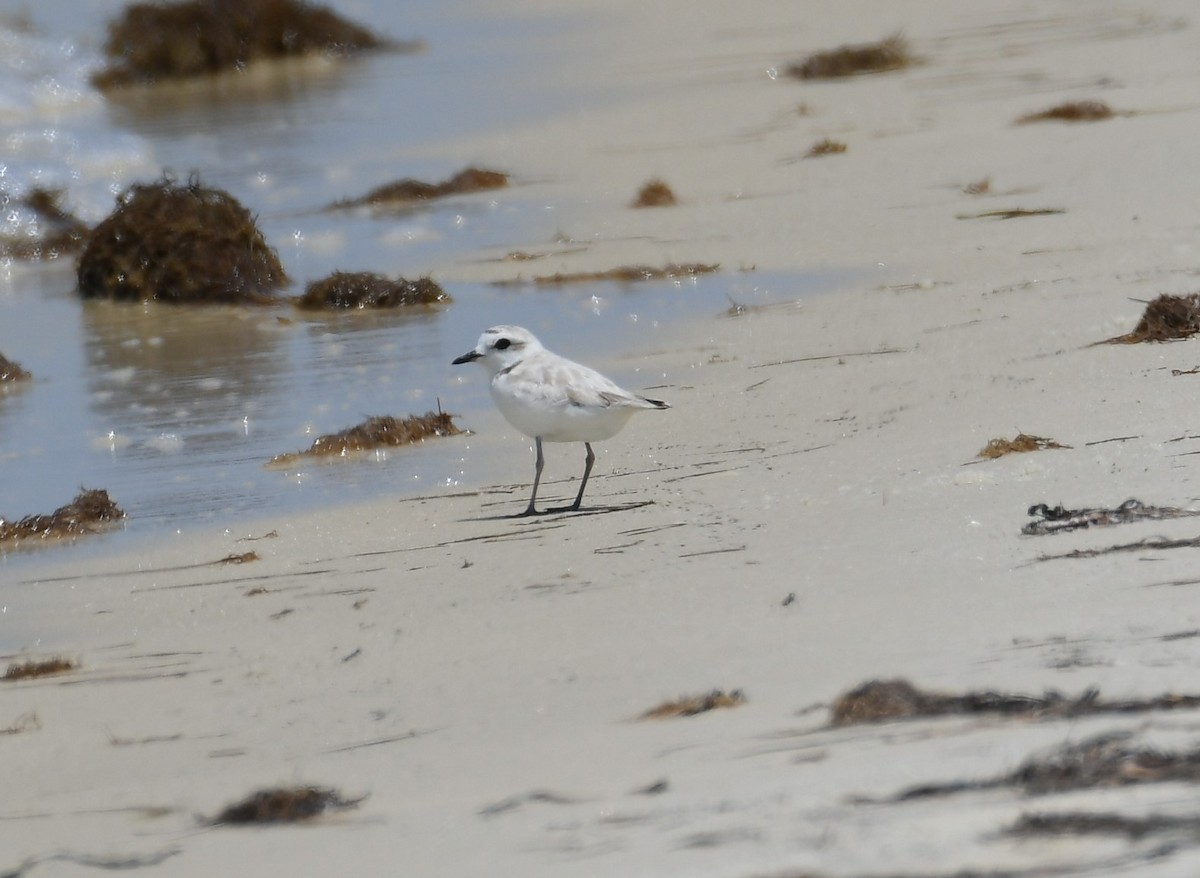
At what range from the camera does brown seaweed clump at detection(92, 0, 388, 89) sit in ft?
74.9

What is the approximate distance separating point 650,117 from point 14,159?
624cm

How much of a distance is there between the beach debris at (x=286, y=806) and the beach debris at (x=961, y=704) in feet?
3.05

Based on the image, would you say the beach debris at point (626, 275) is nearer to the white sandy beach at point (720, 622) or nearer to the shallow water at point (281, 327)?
the shallow water at point (281, 327)

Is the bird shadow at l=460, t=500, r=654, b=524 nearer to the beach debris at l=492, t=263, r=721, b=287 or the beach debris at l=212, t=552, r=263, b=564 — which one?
the beach debris at l=212, t=552, r=263, b=564

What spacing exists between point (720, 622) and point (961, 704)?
96 cm

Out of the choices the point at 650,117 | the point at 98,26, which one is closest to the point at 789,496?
the point at 650,117

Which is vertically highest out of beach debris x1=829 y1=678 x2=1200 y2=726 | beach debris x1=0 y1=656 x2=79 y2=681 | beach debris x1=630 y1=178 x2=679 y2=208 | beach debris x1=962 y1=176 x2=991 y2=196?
beach debris x1=630 y1=178 x2=679 y2=208

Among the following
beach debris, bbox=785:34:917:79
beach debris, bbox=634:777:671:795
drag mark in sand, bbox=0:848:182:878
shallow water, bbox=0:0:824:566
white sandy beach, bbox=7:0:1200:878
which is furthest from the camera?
beach debris, bbox=785:34:917:79

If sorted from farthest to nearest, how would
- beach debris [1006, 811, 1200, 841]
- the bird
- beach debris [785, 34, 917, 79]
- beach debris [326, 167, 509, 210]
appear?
1. beach debris [785, 34, 917, 79]
2. beach debris [326, 167, 509, 210]
3. the bird
4. beach debris [1006, 811, 1200, 841]

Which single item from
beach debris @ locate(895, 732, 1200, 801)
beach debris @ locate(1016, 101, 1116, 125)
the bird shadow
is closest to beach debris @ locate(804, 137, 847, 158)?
beach debris @ locate(1016, 101, 1116, 125)

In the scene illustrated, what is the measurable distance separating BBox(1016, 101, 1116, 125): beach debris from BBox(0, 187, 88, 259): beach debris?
678 centimetres

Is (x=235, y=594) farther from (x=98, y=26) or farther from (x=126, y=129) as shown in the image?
(x=98, y=26)

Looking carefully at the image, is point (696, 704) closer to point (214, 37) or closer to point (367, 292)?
point (367, 292)

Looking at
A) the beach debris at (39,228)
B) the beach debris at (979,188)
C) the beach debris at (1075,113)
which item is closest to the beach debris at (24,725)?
the beach debris at (979,188)
